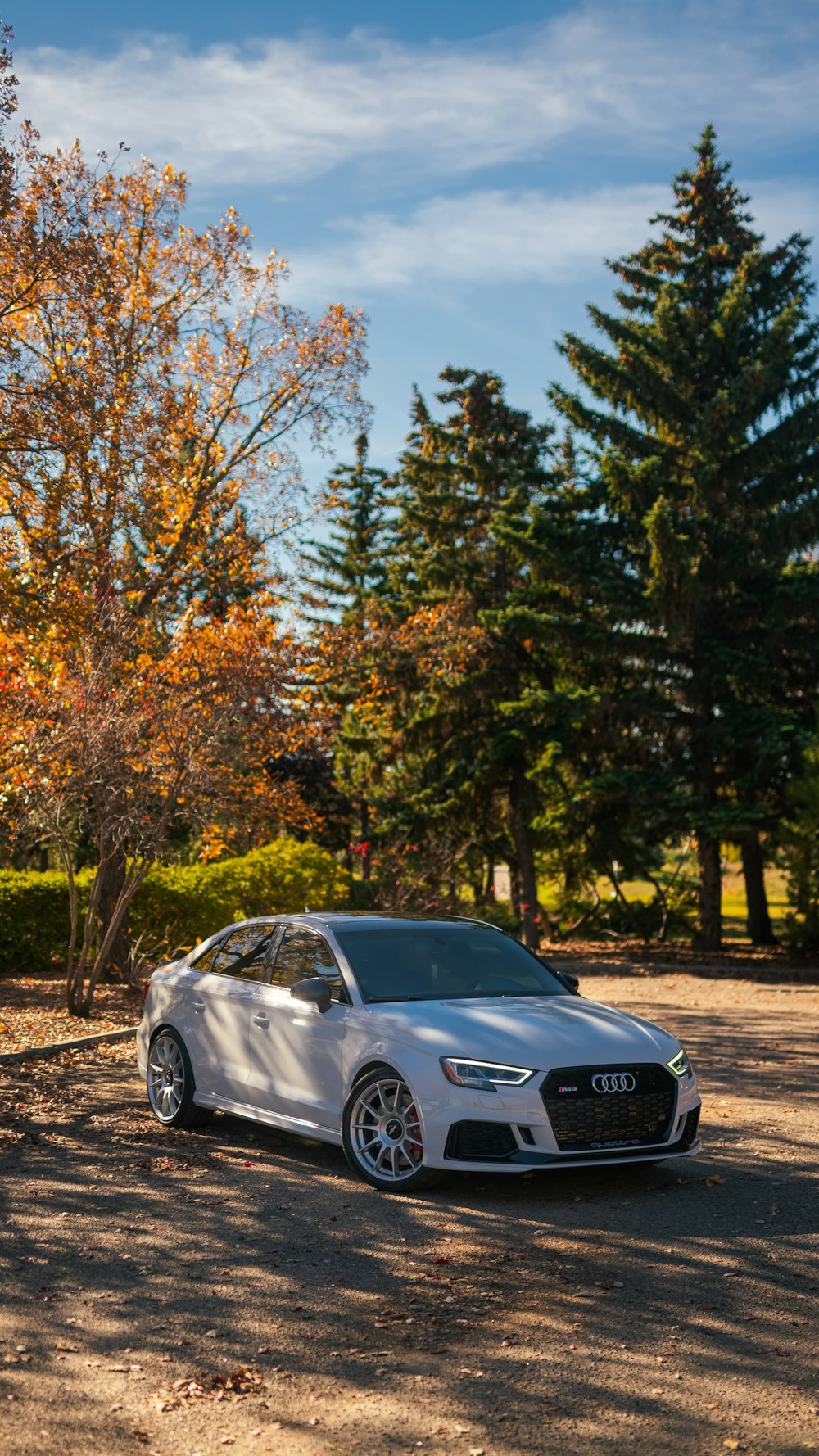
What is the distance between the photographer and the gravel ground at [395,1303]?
4.30 meters

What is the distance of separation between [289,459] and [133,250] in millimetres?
3691

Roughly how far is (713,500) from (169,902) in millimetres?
13854

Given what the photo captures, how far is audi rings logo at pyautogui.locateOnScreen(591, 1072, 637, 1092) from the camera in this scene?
23.5 feet

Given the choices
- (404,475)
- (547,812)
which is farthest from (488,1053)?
(404,475)

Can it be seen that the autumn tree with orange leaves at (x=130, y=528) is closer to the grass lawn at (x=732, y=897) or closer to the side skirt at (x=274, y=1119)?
the side skirt at (x=274, y=1119)

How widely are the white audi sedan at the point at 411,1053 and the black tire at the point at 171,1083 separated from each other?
0.01 m

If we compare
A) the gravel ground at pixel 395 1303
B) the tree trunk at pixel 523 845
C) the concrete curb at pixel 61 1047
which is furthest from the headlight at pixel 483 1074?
the tree trunk at pixel 523 845

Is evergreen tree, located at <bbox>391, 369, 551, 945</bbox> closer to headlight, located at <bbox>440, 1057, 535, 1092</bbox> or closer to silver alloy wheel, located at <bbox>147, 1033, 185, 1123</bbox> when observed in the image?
silver alloy wheel, located at <bbox>147, 1033, 185, 1123</bbox>

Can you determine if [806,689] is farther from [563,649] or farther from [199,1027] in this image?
[199,1027]

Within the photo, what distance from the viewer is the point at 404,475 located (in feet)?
105

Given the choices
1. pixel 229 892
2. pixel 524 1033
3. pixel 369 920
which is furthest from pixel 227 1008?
pixel 229 892

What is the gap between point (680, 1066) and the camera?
24.9ft

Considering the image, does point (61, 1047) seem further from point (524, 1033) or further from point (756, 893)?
point (756, 893)

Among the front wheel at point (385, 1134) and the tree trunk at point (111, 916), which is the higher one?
the tree trunk at point (111, 916)
